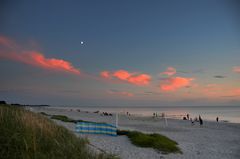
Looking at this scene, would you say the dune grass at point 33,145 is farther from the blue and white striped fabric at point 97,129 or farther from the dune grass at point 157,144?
the blue and white striped fabric at point 97,129

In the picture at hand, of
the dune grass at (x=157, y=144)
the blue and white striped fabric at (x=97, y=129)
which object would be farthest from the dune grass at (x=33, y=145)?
the blue and white striped fabric at (x=97, y=129)

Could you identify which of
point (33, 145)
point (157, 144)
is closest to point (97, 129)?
point (157, 144)

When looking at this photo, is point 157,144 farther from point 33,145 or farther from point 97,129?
point 33,145

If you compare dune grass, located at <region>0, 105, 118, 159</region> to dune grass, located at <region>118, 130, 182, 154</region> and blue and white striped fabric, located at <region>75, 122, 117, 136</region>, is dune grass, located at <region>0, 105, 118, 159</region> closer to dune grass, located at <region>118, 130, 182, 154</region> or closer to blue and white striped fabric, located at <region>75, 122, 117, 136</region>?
dune grass, located at <region>118, 130, 182, 154</region>

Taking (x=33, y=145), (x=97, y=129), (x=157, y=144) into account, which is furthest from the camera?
(x=97, y=129)

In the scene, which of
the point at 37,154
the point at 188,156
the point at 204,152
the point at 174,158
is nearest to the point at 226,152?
the point at 204,152

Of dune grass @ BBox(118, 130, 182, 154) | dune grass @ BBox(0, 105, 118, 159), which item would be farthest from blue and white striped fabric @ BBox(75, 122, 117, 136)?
dune grass @ BBox(0, 105, 118, 159)

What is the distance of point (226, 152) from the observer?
15.2 metres

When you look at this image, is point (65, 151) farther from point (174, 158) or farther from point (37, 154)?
point (174, 158)

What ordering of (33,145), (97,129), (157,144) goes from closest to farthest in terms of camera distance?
(33,145) < (157,144) < (97,129)

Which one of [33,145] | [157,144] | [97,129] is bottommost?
[157,144]

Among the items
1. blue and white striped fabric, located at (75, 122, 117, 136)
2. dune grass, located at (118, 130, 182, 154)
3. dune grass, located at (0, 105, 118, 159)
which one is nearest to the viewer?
dune grass, located at (0, 105, 118, 159)

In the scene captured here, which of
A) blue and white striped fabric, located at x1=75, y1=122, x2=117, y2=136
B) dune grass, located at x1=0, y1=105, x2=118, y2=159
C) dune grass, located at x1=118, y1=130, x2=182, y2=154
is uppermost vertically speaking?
dune grass, located at x1=0, y1=105, x2=118, y2=159

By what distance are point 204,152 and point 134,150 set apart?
14.2 feet
